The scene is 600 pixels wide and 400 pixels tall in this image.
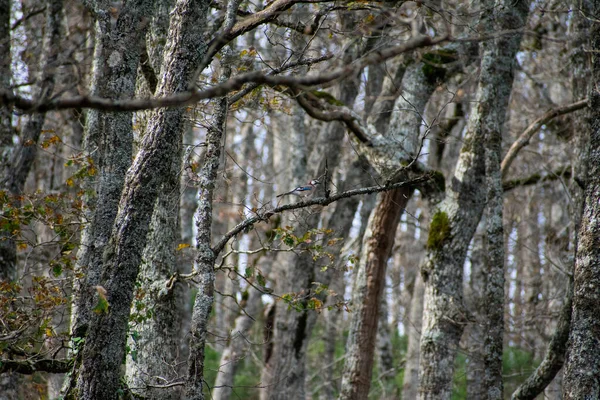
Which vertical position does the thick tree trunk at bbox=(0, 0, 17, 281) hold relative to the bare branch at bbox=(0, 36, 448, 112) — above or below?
above

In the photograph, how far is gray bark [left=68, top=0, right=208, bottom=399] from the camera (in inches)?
194

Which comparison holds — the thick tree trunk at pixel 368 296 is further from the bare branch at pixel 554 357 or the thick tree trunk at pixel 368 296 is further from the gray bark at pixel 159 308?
the gray bark at pixel 159 308

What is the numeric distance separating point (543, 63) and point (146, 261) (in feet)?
40.3

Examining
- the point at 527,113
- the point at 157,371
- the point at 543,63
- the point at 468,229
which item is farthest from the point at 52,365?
the point at 543,63

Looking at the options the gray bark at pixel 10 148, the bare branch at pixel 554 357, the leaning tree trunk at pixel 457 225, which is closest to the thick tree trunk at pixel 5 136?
the gray bark at pixel 10 148

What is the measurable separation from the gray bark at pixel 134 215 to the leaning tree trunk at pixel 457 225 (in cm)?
405

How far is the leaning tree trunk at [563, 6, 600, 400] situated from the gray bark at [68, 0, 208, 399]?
3.47 meters

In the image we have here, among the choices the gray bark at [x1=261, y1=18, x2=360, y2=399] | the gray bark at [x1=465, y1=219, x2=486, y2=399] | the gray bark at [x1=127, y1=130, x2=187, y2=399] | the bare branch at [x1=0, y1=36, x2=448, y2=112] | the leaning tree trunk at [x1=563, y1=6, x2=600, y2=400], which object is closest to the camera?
the bare branch at [x1=0, y1=36, x2=448, y2=112]

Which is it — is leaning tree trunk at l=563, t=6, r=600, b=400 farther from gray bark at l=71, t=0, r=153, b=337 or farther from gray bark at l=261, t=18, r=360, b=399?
gray bark at l=261, t=18, r=360, b=399

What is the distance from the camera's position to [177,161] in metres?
6.83

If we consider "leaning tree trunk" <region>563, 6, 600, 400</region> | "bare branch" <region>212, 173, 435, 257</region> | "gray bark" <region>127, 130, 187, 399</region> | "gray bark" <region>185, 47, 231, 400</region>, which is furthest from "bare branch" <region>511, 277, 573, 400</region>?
"gray bark" <region>185, 47, 231, 400</region>

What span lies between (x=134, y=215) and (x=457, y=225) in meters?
4.44

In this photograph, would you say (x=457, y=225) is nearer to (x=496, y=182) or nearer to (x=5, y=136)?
(x=496, y=182)

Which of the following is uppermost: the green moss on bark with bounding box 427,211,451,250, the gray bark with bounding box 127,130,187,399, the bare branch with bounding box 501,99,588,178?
the bare branch with bounding box 501,99,588,178
